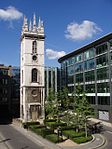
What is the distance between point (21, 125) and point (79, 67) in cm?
3525

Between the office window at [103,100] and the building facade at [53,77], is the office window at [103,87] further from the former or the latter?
the building facade at [53,77]

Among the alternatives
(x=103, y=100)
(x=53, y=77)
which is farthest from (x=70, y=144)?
(x=53, y=77)

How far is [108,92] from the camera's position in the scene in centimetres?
7306

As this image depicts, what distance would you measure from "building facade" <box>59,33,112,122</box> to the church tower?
13.0 m

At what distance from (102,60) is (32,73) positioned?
19207 millimetres

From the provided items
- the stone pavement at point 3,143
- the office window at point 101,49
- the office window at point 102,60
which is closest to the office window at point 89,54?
the office window at point 101,49

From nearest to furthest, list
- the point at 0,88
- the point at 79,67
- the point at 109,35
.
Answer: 1. the point at 109,35
2. the point at 79,67
3. the point at 0,88

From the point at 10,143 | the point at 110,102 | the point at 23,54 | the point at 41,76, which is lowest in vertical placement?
the point at 10,143

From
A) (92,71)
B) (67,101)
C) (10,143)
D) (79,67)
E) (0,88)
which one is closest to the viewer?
(10,143)

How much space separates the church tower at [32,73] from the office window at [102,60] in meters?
15.9

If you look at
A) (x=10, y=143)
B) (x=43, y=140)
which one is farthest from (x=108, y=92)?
(x=10, y=143)

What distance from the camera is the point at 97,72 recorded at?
7975cm

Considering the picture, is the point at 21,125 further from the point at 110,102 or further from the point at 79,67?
the point at 79,67

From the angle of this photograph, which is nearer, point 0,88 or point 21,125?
point 21,125
